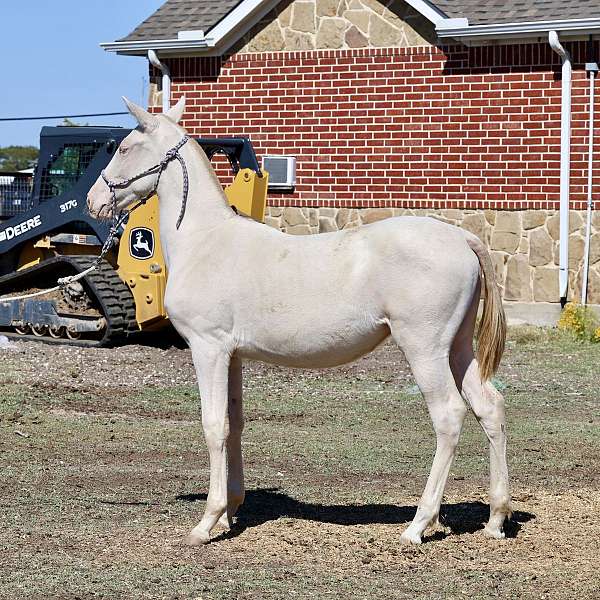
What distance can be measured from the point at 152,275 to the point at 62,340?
5.08 ft

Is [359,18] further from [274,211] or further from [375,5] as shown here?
[274,211]

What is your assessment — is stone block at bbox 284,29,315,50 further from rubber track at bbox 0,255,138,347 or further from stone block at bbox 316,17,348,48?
rubber track at bbox 0,255,138,347

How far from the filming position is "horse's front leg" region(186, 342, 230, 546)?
7.18 metres

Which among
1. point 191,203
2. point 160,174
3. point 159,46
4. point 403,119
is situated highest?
point 159,46

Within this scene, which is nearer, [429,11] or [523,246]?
[523,246]

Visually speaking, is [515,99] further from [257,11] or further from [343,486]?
[343,486]

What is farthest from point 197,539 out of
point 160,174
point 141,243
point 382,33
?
point 382,33

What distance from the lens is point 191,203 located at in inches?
296

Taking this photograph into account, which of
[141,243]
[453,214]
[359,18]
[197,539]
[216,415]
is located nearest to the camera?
[197,539]

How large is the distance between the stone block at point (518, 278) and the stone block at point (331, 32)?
4183 millimetres

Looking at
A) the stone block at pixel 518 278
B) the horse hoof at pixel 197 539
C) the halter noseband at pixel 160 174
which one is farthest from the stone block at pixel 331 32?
the horse hoof at pixel 197 539

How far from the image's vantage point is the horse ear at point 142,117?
291 inches

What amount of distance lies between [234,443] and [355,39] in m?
12.0

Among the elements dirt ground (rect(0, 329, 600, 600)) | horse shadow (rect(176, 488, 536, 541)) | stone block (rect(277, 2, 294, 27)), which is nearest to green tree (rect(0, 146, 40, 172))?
stone block (rect(277, 2, 294, 27))
